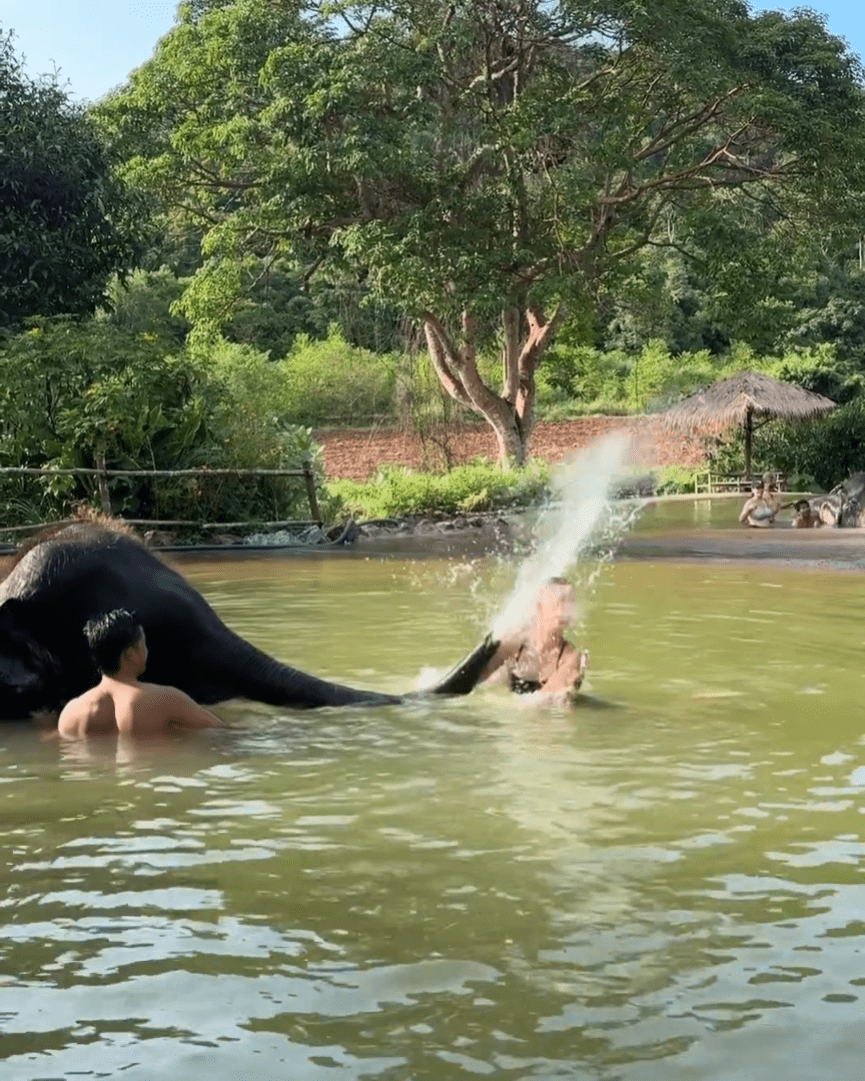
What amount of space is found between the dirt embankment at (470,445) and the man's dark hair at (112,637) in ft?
65.7

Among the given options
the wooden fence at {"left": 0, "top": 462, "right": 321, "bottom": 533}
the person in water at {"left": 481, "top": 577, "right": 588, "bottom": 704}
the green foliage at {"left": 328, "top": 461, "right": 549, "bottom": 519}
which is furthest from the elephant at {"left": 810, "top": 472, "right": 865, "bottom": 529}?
the person in water at {"left": 481, "top": 577, "right": 588, "bottom": 704}

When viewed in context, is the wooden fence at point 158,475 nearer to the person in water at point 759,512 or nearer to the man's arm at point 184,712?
the person in water at point 759,512

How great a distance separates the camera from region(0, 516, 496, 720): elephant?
263 inches

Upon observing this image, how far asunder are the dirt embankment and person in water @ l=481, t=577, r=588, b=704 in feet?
62.6

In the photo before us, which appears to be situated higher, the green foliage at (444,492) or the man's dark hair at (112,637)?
the green foliage at (444,492)

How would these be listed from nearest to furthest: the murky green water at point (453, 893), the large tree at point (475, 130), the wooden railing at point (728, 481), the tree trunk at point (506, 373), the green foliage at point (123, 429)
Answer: the murky green water at point (453, 893)
the green foliage at point (123, 429)
the large tree at point (475, 130)
the tree trunk at point (506, 373)
the wooden railing at point (728, 481)

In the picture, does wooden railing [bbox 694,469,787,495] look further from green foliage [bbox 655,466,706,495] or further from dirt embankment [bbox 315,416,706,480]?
dirt embankment [bbox 315,416,706,480]

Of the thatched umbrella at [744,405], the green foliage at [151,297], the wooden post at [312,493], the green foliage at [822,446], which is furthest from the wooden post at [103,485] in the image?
the green foliage at [151,297]

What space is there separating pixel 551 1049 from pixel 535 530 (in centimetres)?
1779

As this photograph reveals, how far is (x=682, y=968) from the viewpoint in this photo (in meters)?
3.72

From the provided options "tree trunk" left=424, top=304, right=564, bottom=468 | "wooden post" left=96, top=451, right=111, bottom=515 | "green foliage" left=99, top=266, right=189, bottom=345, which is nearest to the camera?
"wooden post" left=96, top=451, right=111, bottom=515

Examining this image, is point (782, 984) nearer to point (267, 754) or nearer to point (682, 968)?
point (682, 968)

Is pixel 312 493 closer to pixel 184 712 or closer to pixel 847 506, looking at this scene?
pixel 847 506

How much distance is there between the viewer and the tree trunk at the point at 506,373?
26766 mm
